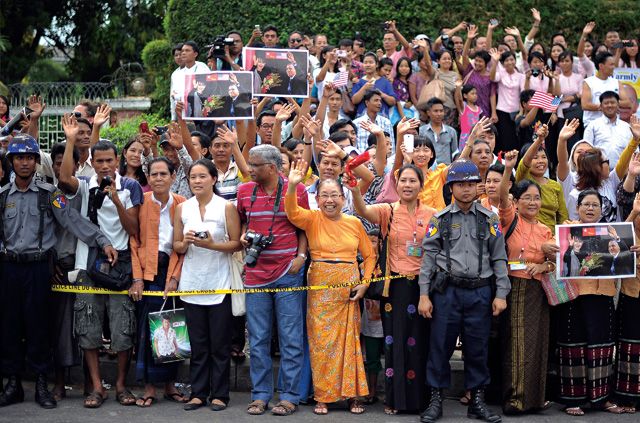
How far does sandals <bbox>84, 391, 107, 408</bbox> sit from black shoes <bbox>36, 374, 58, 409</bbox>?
28 centimetres

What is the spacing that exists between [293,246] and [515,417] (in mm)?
2357

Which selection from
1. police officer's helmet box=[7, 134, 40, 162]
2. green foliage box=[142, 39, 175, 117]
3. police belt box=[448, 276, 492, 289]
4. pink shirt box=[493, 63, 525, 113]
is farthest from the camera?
green foliage box=[142, 39, 175, 117]

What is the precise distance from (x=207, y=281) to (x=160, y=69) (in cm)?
1070

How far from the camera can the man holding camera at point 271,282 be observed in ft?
27.4

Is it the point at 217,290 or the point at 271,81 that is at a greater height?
the point at 271,81

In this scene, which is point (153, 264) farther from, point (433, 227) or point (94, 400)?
point (433, 227)

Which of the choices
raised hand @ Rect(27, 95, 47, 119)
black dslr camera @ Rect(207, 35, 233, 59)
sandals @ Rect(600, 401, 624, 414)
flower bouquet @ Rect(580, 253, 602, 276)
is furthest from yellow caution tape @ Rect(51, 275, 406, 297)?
black dslr camera @ Rect(207, 35, 233, 59)

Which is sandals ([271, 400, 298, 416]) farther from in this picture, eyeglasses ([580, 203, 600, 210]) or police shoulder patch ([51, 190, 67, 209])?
eyeglasses ([580, 203, 600, 210])

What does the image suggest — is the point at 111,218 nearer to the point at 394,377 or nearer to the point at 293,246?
A: the point at 293,246

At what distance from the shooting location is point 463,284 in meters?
8.05

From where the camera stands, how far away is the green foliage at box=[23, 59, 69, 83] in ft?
78.4

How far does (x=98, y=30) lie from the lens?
2464 cm

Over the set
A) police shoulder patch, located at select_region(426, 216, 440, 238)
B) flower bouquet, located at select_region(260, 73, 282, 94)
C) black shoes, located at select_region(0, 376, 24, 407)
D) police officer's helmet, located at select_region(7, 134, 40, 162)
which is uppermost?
flower bouquet, located at select_region(260, 73, 282, 94)

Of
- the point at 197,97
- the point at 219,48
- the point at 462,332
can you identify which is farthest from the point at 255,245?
the point at 219,48
